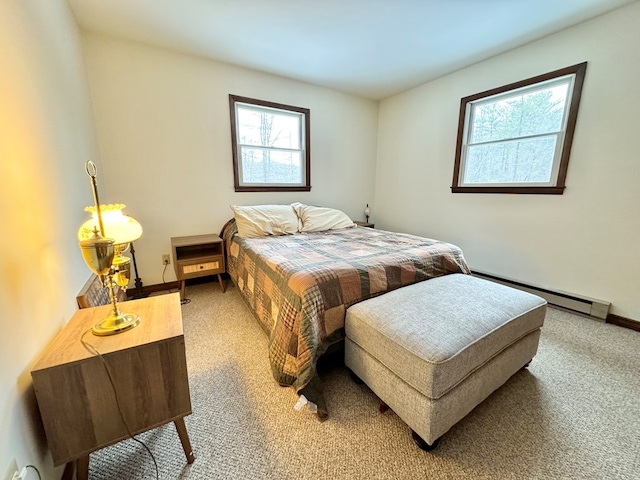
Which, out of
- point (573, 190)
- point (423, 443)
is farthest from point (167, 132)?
point (573, 190)

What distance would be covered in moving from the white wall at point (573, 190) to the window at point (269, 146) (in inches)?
65.0

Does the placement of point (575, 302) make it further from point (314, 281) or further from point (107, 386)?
point (107, 386)

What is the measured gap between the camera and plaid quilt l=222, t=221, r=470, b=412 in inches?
55.0

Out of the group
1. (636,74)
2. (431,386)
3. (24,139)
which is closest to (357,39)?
(636,74)

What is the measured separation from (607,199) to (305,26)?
2.94 m

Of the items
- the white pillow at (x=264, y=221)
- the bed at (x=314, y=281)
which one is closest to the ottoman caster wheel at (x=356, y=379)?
the bed at (x=314, y=281)

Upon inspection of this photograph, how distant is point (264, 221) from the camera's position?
279cm

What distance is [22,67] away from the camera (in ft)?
3.77

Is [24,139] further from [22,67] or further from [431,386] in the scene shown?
[431,386]

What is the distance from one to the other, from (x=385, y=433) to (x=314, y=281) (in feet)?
2.63

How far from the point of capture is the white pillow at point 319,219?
3041 mm

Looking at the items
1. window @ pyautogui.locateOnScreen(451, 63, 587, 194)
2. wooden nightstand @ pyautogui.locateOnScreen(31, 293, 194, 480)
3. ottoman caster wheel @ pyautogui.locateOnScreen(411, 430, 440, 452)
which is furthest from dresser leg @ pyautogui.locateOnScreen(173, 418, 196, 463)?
window @ pyautogui.locateOnScreen(451, 63, 587, 194)

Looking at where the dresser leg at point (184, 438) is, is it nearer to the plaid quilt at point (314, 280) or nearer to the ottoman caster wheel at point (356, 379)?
the plaid quilt at point (314, 280)

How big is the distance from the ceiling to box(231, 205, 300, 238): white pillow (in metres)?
1.59
